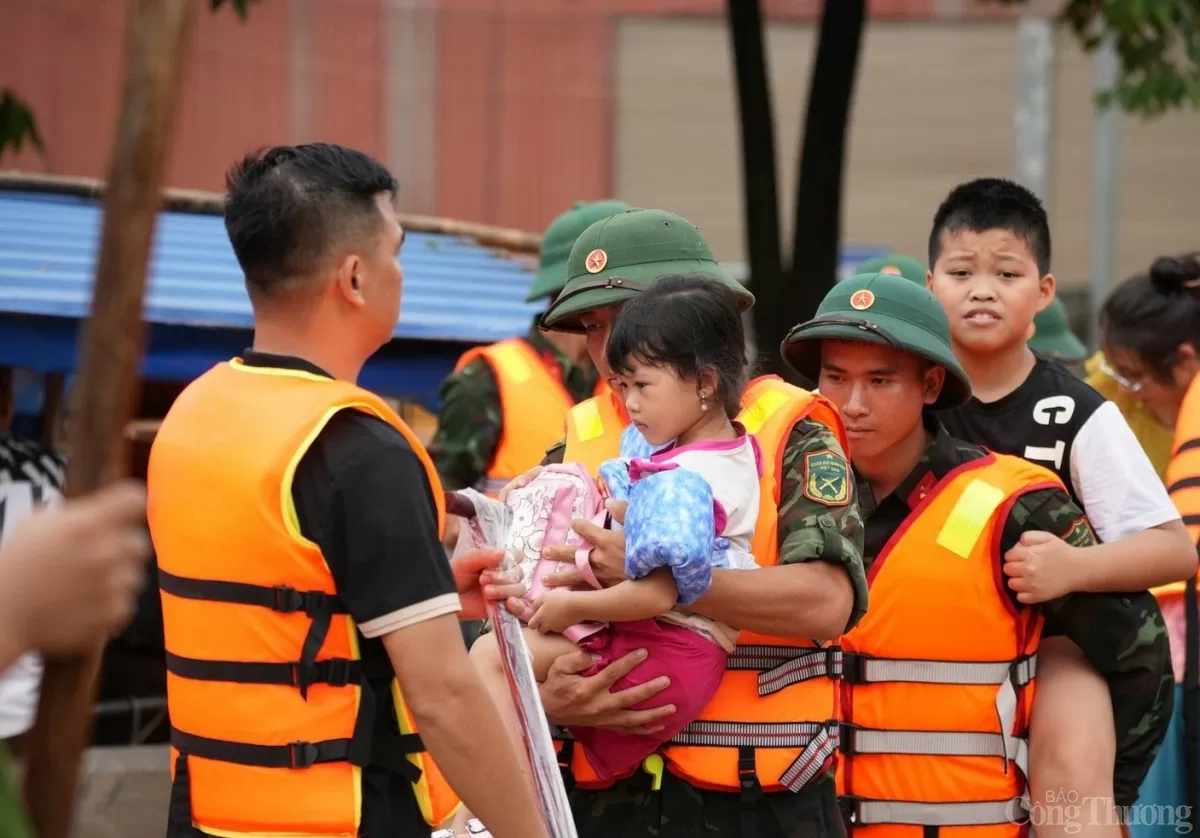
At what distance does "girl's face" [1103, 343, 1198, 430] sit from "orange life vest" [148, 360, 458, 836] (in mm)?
3277

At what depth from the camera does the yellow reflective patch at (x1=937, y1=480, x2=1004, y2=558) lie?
3307 millimetres

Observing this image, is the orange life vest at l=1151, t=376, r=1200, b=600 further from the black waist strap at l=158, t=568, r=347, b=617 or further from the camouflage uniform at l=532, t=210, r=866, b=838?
the black waist strap at l=158, t=568, r=347, b=617

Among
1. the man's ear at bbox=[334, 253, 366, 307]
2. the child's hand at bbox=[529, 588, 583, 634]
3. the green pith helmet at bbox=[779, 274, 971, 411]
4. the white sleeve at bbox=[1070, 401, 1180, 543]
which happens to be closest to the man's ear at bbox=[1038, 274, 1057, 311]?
the white sleeve at bbox=[1070, 401, 1180, 543]

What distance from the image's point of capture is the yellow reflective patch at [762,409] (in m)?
2.99

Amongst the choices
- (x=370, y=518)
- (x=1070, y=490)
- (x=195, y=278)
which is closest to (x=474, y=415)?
(x=195, y=278)

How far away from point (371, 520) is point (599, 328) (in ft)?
3.54

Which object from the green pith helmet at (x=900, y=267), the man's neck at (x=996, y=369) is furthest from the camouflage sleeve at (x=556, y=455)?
the green pith helmet at (x=900, y=267)

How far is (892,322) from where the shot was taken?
3.34 meters

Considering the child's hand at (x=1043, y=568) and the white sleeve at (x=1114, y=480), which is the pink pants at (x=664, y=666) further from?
the white sleeve at (x=1114, y=480)

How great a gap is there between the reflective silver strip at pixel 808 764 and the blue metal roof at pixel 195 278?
3.34m

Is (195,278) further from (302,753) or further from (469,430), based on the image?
(302,753)

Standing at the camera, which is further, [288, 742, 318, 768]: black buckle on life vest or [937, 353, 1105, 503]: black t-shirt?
[937, 353, 1105, 503]: black t-shirt

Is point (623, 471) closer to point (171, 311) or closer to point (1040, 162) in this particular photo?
point (171, 311)

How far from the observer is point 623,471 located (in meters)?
2.94
